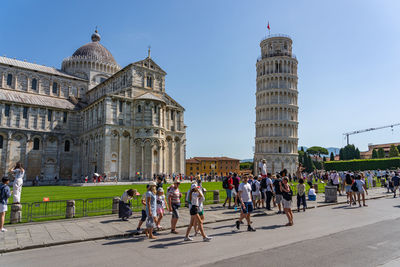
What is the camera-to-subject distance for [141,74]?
45.9m

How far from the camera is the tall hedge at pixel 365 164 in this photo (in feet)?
219

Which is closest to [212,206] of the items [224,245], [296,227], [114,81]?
[296,227]

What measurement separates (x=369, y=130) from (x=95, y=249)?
16631 centimetres

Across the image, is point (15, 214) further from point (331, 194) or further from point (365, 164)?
point (365, 164)

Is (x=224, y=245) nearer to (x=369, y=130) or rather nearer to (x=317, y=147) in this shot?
(x=317, y=147)

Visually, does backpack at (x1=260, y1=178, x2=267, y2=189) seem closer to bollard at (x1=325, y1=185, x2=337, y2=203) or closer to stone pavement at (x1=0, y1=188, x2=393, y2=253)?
stone pavement at (x1=0, y1=188, x2=393, y2=253)

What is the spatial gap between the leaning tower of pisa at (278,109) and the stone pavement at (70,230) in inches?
2344

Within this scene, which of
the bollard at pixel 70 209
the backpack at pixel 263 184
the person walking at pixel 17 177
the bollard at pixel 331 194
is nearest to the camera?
the person walking at pixel 17 177

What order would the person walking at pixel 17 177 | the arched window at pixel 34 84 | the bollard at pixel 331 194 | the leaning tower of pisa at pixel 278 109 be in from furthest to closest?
1. the leaning tower of pisa at pixel 278 109
2. the arched window at pixel 34 84
3. the bollard at pixel 331 194
4. the person walking at pixel 17 177

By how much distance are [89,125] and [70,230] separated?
39969mm

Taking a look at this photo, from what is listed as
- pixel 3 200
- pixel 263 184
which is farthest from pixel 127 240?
pixel 263 184

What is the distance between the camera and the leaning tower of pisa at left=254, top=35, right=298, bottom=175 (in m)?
70.5

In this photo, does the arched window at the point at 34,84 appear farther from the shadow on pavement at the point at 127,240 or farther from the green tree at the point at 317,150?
the green tree at the point at 317,150

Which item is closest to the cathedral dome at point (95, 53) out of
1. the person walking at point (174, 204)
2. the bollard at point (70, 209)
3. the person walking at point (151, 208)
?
the bollard at point (70, 209)
